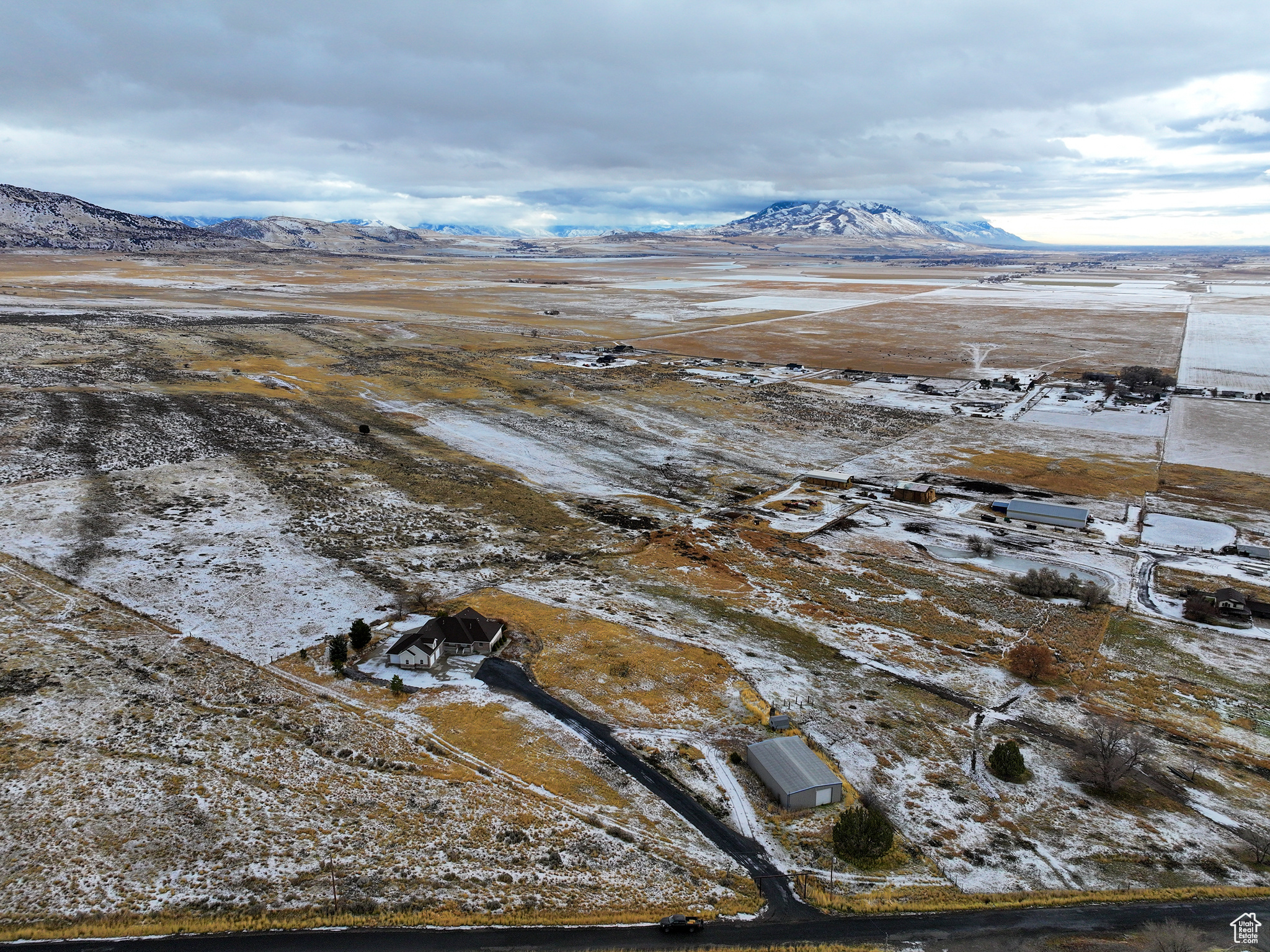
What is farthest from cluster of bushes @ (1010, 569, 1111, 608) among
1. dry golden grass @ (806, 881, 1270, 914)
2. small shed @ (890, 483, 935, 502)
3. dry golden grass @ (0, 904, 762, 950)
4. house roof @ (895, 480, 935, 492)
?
dry golden grass @ (0, 904, 762, 950)

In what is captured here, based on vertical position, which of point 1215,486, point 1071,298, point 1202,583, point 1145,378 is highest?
point 1071,298

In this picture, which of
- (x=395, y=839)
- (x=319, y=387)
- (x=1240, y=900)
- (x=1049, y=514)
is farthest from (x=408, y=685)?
(x=319, y=387)

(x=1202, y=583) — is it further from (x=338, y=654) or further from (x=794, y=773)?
(x=338, y=654)

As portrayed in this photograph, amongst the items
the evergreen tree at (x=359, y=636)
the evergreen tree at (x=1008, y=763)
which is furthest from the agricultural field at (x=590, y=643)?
the evergreen tree at (x=359, y=636)

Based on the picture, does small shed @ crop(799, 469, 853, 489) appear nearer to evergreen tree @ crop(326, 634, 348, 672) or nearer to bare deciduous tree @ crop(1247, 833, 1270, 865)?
bare deciduous tree @ crop(1247, 833, 1270, 865)

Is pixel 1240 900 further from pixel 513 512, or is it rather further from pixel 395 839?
pixel 513 512

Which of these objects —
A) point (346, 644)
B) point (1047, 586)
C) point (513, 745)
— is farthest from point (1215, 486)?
point (346, 644)
